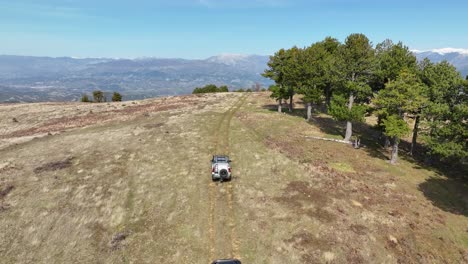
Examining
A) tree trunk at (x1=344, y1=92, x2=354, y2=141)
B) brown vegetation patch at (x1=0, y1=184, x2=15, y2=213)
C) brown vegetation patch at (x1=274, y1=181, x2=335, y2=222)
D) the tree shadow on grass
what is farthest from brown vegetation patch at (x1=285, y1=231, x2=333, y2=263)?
tree trunk at (x1=344, y1=92, x2=354, y2=141)

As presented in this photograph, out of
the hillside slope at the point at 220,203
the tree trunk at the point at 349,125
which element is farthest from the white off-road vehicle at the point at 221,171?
the tree trunk at the point at 349,125

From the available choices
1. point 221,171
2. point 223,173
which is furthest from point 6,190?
point 223,173

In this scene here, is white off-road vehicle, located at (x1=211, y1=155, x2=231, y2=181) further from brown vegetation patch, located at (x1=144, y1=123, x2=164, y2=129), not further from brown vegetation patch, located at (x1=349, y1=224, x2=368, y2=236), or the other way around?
brown vegetation patch, located at (x1=144, y1=123, x2=164, y2=129)

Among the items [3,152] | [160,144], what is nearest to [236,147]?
[160,144]

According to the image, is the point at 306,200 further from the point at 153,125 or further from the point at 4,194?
the point at 153,125

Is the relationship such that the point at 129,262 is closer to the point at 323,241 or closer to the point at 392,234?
the point at 323,241

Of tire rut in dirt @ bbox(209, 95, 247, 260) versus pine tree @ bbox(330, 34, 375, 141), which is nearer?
tire rut in dirt @ bbox(209, 95, 247, 260)
